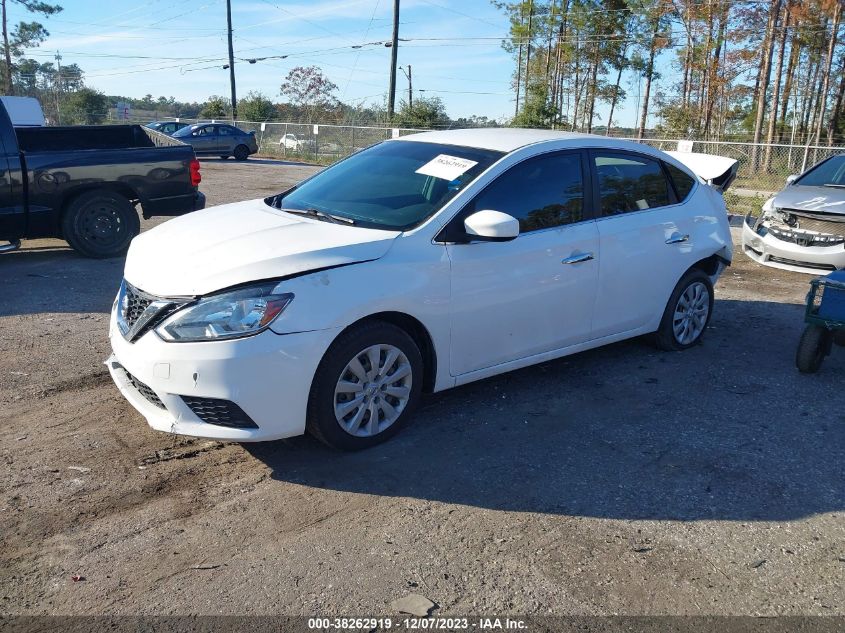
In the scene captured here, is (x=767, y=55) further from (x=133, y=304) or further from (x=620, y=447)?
(x=133, y=304)

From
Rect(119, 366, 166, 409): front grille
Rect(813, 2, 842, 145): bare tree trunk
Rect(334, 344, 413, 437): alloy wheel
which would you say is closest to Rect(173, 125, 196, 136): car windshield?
Rect(813, 2, 842, 145): bare tree trunk

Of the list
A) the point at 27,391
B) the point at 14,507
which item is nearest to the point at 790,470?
the point at 14,507

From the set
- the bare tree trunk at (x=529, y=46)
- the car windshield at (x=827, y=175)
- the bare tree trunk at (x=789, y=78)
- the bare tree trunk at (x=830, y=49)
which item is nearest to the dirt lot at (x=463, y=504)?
the car windshield at (x=827, y=175)

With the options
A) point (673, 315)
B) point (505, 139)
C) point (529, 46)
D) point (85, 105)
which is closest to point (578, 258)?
point (505, 139)

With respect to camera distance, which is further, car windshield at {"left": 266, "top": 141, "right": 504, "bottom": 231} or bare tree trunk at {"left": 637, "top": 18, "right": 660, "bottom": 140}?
bare tree trunk at {"left": 637, "top": 18, "right": 660, "bottom": 140}

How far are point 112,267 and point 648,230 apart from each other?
6.29 metres

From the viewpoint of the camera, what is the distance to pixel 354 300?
3.98 meters

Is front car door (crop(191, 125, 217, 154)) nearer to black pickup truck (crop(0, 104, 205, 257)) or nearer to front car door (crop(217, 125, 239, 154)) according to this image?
front car door (crop(217, 125, 239, 154))

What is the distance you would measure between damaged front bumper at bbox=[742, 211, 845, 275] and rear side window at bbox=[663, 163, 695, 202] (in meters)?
3.43

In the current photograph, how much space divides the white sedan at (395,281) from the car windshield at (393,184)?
0.05 ft

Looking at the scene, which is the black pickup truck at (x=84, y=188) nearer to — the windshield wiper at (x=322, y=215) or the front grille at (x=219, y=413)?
the windshield wiper at (x=322, y=215)

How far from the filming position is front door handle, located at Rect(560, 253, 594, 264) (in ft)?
16.5

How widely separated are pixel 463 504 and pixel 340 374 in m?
0.92

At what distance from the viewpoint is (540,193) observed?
508 centimetres
